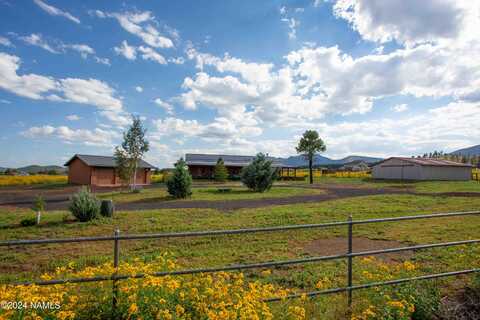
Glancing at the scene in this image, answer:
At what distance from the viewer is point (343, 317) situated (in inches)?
131

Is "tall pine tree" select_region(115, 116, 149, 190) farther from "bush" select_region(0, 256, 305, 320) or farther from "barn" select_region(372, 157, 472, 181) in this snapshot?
"barn" select_region(372, 157, 472, 181)

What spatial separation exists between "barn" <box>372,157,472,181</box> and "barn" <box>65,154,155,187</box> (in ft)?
124

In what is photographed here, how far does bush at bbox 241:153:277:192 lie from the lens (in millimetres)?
23281

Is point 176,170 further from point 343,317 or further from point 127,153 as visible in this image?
point 343,317

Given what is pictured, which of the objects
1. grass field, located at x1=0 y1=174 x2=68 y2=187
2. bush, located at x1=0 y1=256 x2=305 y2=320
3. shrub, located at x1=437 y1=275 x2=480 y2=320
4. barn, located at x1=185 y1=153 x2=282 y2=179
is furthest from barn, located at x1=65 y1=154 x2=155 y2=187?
shrub, located at x1=437 y1=275 x2=480 y2=320

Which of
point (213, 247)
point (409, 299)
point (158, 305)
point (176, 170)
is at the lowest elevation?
point (213, 247)

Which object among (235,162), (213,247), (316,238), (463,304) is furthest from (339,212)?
(235,162)

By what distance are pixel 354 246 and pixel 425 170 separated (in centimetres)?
3882

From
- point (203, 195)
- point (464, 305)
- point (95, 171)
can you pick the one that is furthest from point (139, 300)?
point (95, 171)

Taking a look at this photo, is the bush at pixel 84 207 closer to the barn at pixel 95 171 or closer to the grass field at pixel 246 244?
the grass field at pixel 246 244

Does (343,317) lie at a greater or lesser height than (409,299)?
lesser

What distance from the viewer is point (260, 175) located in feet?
76.0

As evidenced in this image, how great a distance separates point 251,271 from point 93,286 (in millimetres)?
3347

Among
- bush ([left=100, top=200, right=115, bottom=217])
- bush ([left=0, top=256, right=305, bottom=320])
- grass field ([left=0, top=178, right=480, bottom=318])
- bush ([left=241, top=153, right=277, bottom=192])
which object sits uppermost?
bush ([left=241, top=153, right=277, bottom=192])
